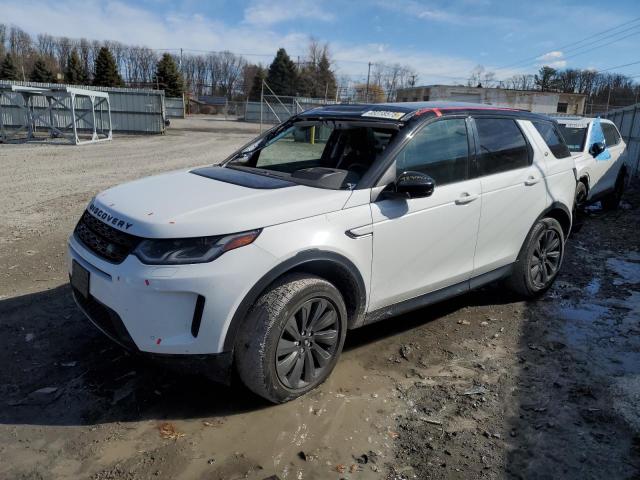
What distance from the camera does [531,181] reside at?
4551mm

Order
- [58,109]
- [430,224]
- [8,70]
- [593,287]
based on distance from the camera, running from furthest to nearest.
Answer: [8,70] < [58,109] < [593,287] < [430,224]

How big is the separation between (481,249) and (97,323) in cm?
292

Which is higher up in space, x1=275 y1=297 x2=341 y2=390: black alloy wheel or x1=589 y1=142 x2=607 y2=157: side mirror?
x1=589 y1=142 x2=607 y2=157: side mirror

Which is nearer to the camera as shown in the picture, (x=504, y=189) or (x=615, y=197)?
(x=504, y=189)

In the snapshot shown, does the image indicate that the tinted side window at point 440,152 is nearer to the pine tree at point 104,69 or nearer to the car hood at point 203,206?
the car hood at point 203,206

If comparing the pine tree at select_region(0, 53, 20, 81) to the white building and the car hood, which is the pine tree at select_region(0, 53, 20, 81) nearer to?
the white building

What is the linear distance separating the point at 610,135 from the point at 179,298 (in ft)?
31.9

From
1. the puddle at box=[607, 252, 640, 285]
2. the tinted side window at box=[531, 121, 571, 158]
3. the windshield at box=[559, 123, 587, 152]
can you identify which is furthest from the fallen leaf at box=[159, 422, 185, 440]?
the windshield at box=[559, 123, 587, 152]

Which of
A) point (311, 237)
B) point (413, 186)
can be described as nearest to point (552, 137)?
point (413, 186)

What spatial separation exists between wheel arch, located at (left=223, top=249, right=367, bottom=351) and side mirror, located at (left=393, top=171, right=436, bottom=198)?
61 centimetres

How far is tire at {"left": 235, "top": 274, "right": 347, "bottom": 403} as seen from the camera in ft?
9.34

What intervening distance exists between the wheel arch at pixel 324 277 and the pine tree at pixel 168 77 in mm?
63483

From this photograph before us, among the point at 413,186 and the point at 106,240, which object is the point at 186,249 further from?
the point at 413,186

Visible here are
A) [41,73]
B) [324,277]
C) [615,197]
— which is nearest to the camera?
[324,277]
